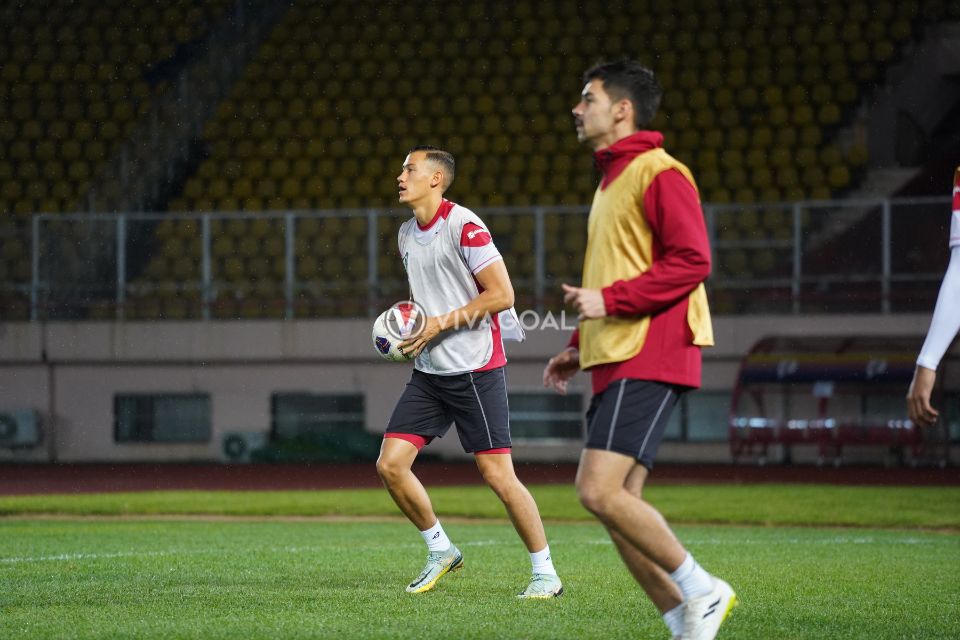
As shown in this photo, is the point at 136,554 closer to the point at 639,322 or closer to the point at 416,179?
the point at 416,179

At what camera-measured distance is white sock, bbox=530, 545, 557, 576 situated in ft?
22.0

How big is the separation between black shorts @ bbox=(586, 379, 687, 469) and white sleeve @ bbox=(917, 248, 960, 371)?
2.74ft

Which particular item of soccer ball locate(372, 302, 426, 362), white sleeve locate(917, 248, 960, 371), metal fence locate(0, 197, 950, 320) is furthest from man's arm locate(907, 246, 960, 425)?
metal fence locate(0, 197, 950, 320)

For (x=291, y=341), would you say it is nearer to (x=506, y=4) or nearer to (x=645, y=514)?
(x=506, y=4)

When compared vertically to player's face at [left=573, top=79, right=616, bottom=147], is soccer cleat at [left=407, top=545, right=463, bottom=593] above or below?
below

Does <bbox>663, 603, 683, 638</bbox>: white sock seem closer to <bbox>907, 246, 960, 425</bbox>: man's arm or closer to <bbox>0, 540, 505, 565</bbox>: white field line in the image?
<bbox>907, 246, 960, 425</bbox>: man's arm

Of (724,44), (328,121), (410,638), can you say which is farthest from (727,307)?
(410,638)

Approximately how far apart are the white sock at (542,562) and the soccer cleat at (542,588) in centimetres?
2

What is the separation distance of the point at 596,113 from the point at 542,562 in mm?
2751

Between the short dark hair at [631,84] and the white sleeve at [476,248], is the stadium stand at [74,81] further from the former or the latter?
the short dark hair at [631,84]

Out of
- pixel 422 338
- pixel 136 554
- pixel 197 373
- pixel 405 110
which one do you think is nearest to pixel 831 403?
pixel 405 110

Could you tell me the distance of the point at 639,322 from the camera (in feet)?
15.4

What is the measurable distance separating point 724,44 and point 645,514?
19787 mm

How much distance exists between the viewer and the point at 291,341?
67.4ft
